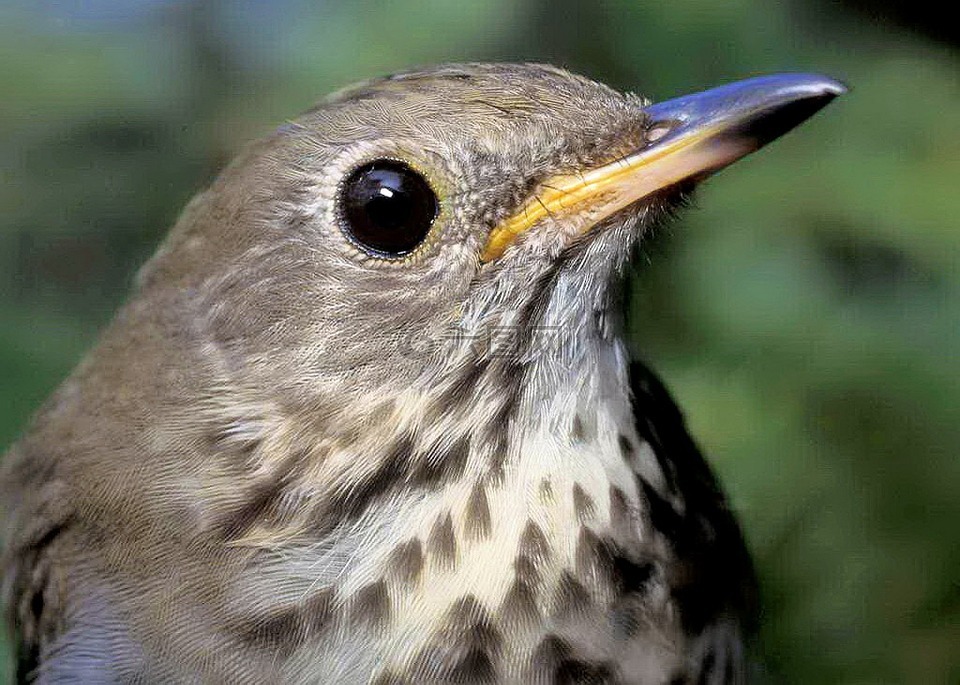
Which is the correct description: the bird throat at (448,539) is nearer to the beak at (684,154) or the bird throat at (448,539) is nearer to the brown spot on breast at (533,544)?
the brown spot on breast at (533,544)

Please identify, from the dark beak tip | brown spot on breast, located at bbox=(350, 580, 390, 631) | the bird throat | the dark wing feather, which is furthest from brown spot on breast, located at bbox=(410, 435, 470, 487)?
the dark beak tip

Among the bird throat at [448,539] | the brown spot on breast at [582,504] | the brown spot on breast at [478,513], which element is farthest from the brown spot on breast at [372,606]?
the brown spot on breast at [582,504]

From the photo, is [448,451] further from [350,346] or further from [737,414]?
[737,414]

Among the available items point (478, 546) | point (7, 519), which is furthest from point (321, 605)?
point (7, 519)

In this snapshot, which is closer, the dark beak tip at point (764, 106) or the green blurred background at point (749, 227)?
the dark beak tip at point (764, 106)

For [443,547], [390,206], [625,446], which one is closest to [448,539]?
[443,547]

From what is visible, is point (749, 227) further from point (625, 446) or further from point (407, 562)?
point (407, 562)
